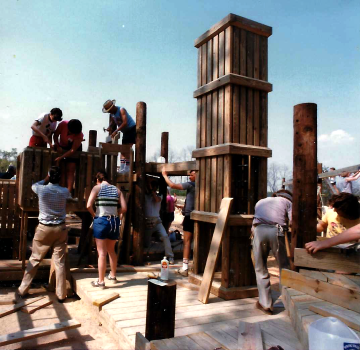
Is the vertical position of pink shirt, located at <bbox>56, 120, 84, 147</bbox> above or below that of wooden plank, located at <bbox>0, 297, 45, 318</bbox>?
above

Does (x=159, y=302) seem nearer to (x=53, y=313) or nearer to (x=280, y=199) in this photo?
(x=280, y=199)

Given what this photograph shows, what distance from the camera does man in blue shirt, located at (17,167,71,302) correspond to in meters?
5.84

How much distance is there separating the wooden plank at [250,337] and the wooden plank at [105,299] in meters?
2.38

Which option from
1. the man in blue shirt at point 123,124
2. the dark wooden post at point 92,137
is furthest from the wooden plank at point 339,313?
the dark wooden post at point 92,137

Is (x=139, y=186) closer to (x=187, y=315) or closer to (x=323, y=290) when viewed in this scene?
(x=187, y=315)

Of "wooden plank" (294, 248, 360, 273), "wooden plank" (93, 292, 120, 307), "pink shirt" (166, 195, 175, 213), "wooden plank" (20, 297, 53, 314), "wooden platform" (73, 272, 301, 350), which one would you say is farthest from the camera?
"pink shirt" (166, 195, 175, 213)

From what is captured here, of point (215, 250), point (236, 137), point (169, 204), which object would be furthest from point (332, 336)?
point (169, 204)

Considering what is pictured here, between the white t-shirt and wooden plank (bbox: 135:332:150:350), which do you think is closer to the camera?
wooden plank (bbox: 135:332:150:350)

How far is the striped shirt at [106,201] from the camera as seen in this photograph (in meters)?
5.79

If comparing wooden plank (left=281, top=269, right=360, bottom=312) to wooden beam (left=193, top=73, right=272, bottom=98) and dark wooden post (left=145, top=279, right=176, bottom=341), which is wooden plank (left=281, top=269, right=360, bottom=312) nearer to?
dark wooden post (left=145, top=279, right=176, bottom=341)

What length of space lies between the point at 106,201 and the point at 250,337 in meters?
3.49

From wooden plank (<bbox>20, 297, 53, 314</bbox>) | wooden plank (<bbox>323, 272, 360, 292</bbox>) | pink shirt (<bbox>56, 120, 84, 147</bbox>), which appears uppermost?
pink shirt (<bbox>56, 120, 84, 147</bbox>)

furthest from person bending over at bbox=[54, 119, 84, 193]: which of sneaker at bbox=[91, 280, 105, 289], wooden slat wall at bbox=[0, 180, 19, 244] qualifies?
sneaker at bbox=[91, 280, 105, 289]

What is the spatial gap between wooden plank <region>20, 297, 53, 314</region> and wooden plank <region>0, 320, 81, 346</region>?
1.14 metres
